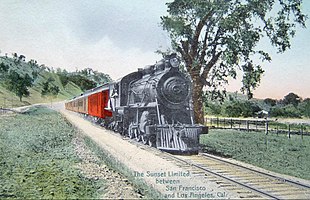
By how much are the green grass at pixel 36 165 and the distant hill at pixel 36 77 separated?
0.51m

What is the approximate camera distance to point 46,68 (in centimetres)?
493

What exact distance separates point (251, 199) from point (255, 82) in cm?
235

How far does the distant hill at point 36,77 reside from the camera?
496 centimetres

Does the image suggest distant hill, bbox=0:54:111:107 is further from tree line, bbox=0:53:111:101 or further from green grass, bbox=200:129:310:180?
green grass, bbox=200:129:310:180

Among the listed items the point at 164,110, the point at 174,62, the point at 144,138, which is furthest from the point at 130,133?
the point at 174,62

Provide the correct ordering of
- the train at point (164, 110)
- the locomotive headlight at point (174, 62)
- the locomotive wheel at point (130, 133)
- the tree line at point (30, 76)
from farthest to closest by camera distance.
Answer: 1. the locomotive wheel at point (130, 133)
2. the locomotive headlight at point (174, 62)
3. the train at point (164, 110)
4. the tree line at point (30, 76)

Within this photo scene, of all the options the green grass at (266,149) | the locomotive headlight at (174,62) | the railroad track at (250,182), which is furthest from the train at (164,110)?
the green grass at (266,149)

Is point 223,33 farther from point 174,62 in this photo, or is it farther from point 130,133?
point 130,133

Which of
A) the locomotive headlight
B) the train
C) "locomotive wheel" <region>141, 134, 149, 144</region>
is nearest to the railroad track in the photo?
the train

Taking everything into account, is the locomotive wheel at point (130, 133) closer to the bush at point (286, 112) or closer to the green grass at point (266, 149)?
the green grass at point (266, 149)

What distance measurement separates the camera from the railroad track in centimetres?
400

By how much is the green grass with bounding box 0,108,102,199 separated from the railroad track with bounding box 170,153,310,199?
1.69m

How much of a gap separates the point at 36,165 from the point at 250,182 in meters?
3.06

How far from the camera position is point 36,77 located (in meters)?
5.57
